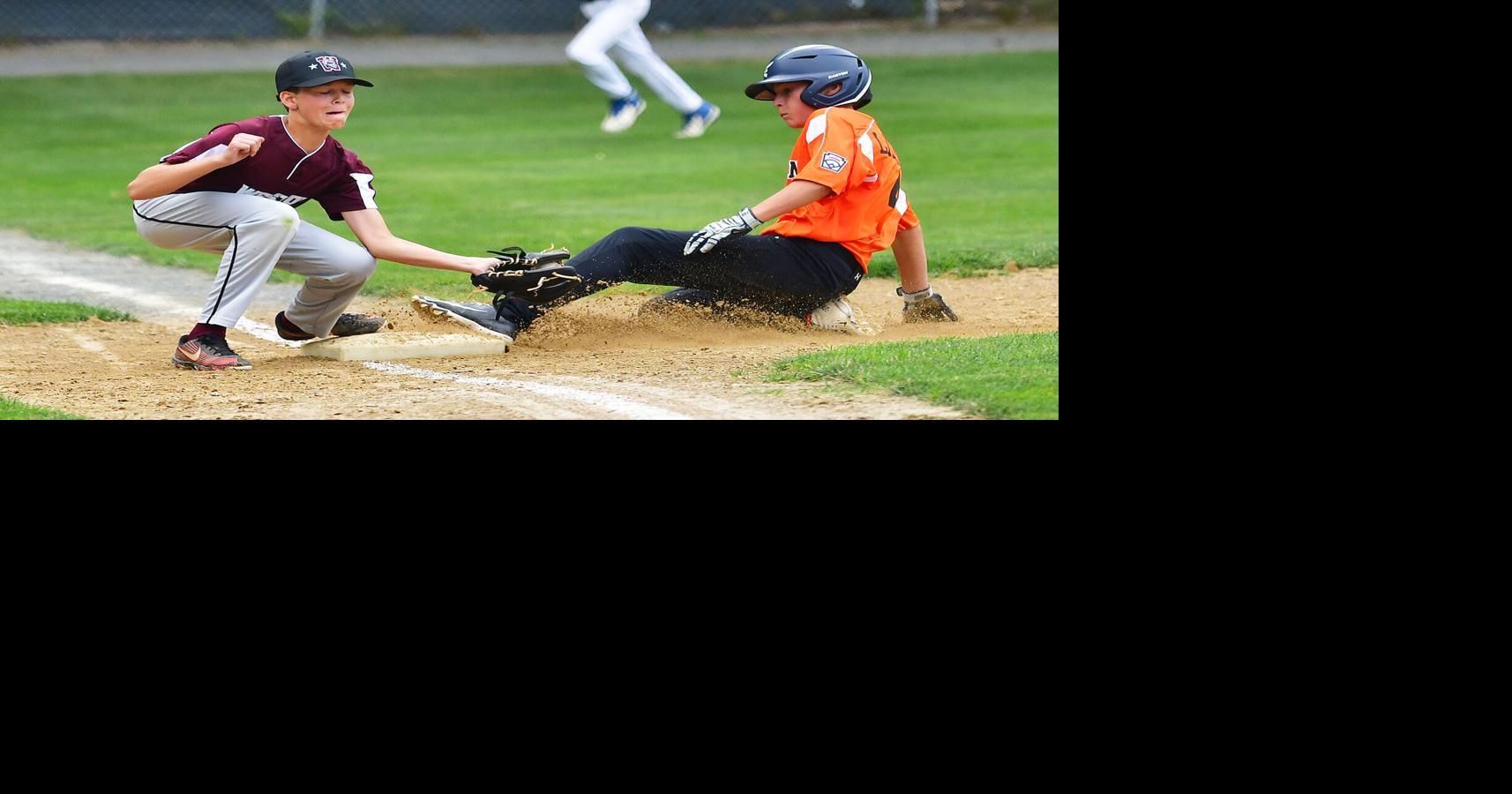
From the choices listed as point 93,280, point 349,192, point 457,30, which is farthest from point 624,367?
point 457,30

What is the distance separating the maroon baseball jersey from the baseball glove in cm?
61

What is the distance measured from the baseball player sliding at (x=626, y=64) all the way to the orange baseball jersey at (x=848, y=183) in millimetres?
8462

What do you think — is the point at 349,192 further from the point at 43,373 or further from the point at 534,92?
the point at 534,92

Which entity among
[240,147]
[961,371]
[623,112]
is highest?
[623,112]

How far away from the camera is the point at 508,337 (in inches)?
261

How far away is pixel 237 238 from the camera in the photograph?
6.15 m

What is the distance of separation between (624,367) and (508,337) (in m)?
0.78

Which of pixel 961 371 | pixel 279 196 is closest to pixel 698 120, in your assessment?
pixel 279 196

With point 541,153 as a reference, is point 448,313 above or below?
below

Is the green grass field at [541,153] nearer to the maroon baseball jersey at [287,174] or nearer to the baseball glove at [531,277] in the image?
the baseball glove at [531,277]

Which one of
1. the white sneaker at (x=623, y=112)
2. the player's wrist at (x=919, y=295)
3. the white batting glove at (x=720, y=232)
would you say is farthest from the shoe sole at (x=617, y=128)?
the white batting glove at (x=720, y=232)

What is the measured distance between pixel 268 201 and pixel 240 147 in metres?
0.39

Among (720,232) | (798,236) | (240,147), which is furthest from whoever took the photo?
(798,236)

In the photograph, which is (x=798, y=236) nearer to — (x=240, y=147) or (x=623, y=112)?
(x=240, y=147)
